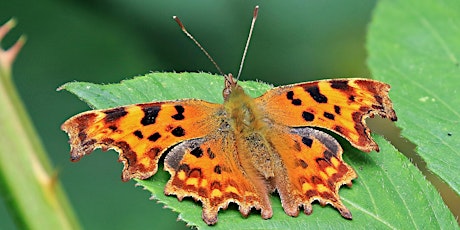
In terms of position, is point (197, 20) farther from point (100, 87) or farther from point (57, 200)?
point (57, 200)

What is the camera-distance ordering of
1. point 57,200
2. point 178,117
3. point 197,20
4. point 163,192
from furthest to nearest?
point 197,20 → point 178,117 → point 163,192 → point 57,200

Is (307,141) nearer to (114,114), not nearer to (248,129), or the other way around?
(248,129)

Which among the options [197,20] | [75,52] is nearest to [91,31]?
[75,52]

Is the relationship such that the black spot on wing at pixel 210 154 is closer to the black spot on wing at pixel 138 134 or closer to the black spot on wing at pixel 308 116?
the black spot on wing at pixel 138 134

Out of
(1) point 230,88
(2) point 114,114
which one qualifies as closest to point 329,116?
(1) point 230,88

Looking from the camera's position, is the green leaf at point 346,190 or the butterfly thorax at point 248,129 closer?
the green leaf at point 346,190

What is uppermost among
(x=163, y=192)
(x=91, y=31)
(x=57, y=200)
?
(x=91, y=31)

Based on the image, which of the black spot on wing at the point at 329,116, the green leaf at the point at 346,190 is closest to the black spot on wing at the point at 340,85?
the black spot on wing at the point at 329,116

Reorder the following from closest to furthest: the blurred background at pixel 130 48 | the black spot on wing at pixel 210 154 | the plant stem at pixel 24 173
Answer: the plant stem at pixel 24 173 < the black spot on wing at pixel 210 154 < the blurred background at pixel 130 48
